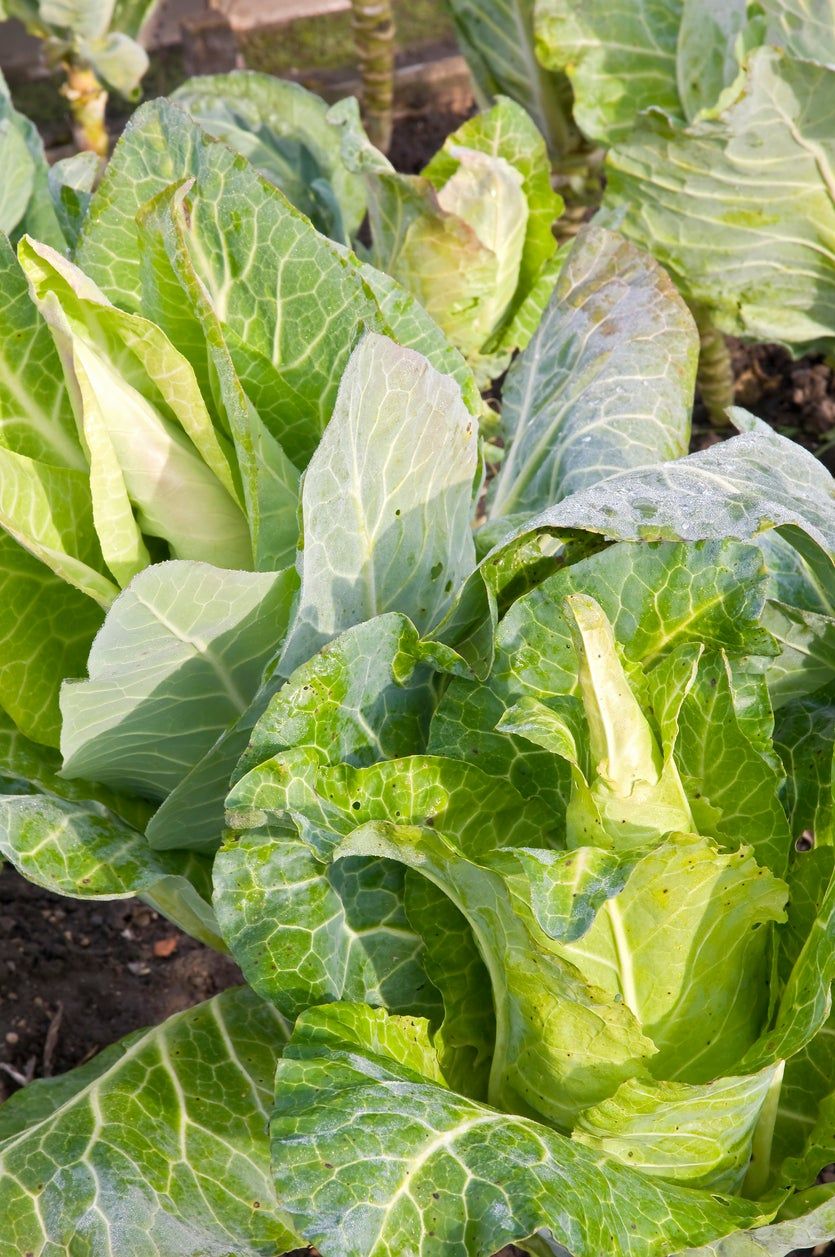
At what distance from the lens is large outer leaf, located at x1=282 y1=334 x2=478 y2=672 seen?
1.42 meters

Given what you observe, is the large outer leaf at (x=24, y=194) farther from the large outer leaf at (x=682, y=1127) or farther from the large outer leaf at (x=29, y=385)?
the large outer leaf at (x=682, y=1127)

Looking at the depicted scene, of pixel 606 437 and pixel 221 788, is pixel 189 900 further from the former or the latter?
pixel 606 437

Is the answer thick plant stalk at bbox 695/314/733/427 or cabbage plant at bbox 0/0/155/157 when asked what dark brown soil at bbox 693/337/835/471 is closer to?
thick plant stalk at bbox 695/314/733/427

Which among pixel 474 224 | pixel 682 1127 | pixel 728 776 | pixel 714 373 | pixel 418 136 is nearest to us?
pixel 682 1127

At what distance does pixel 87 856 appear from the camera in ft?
5.13

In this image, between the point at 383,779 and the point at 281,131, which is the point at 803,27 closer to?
the point at 281,131

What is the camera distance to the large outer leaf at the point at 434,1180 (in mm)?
1194

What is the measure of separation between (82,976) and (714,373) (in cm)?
222

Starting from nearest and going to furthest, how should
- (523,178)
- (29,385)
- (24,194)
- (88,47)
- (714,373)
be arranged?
(29,385) < (24,194) < (523,178) < (714,373) < (88,47)

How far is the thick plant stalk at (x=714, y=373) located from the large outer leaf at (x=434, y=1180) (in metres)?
2.30

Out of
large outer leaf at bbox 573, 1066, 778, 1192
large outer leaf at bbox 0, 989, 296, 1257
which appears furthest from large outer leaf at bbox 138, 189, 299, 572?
large outer leaf at bbox 573, 1066, 778, 1192

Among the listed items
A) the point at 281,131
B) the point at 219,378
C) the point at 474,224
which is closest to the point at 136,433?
the point at 219,378

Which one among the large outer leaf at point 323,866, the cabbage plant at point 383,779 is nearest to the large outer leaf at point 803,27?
the cabbage plant at point 383,779

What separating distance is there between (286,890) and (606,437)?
2.89 feet
